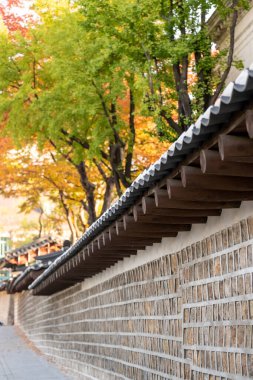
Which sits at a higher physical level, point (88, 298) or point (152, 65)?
point (152, 65)

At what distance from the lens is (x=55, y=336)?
92.5ft

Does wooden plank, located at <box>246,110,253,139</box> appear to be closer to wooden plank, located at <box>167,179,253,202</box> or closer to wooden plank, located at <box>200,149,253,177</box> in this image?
wooden plank, located at <box>200,149,253,177</box>

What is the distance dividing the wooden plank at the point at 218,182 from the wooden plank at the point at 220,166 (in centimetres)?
35

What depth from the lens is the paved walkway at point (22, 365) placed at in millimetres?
21984

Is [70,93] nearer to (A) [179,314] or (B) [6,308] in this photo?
(A) [179,314]

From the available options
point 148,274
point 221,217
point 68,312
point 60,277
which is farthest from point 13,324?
point 221,217

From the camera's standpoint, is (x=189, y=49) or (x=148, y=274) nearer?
(x=148, y=274)

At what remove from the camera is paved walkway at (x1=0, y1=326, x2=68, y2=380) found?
866 inches

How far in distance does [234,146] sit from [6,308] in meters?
57.8

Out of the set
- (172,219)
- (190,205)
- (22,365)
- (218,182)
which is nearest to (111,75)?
(22,365)

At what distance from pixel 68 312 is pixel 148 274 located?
12147 mm

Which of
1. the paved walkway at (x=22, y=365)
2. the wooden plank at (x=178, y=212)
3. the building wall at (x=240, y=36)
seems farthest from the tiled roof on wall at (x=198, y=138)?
the paved walkway at (x=22, y=365)

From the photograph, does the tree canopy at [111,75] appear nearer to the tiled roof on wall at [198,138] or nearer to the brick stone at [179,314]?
the brick stone at [179,314]

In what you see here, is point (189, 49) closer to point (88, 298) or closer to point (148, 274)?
point (88, 298)
